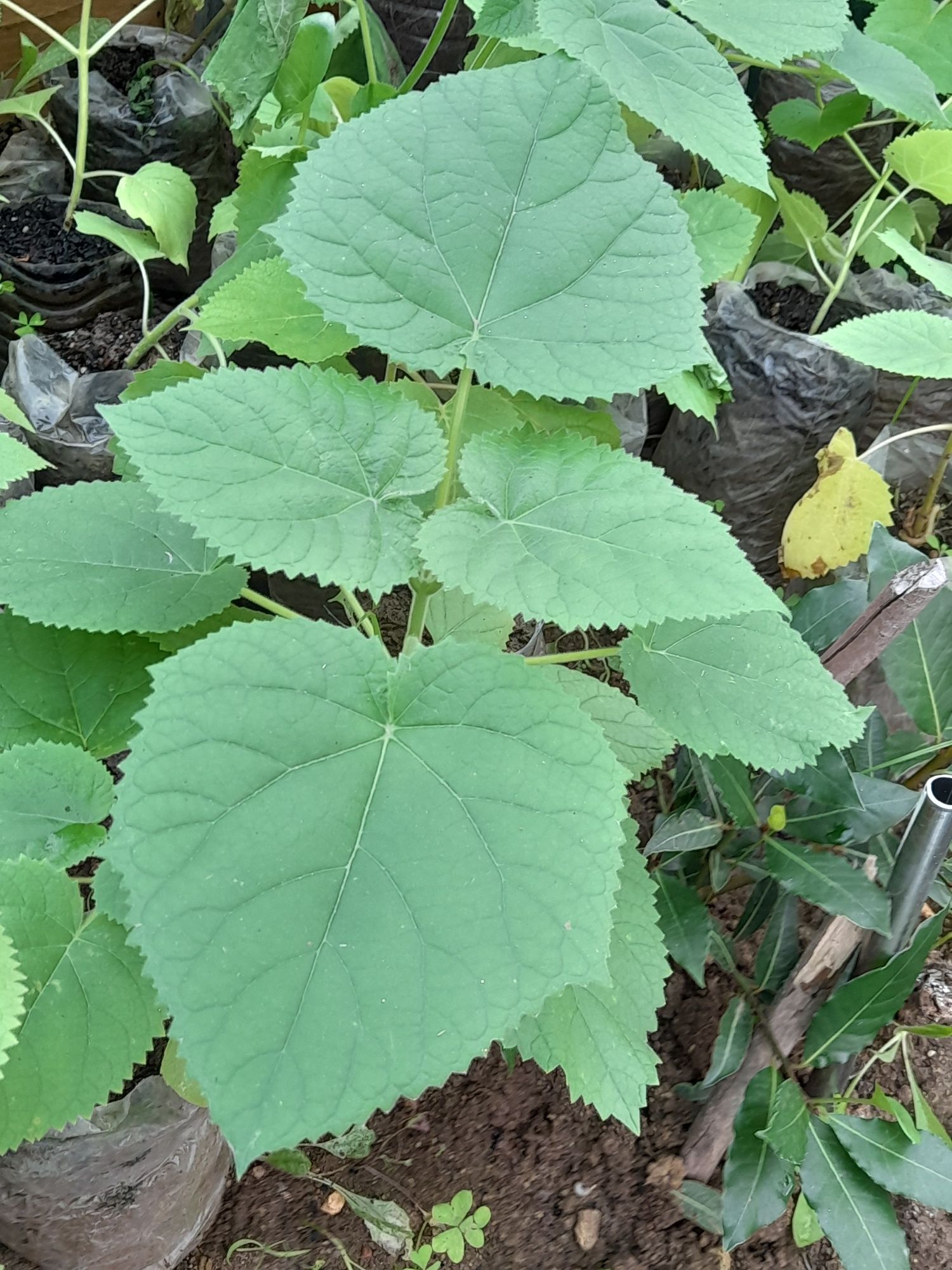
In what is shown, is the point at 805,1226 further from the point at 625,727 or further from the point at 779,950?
the point at 625,727

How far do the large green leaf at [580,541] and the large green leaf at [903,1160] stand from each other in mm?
663

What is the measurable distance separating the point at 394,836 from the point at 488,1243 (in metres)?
0.85

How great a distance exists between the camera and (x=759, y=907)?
1012mm

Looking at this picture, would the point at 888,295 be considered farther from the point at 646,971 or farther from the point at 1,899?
the point at 1,899

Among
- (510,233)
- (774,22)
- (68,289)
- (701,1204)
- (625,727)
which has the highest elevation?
(774,22)

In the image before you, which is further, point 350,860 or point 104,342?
point 104,342

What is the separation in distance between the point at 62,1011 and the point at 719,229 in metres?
0.77

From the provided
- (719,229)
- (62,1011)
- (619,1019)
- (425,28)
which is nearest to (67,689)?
(62,1011)

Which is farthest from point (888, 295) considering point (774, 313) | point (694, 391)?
point (694, 391)

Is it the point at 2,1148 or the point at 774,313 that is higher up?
the point at 774,313

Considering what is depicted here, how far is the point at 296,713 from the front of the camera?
47cm

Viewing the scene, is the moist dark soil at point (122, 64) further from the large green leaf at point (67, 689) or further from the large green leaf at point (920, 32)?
the large green leaf at point (67, 689)

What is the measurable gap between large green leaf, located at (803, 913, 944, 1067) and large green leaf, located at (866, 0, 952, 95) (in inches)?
41.9

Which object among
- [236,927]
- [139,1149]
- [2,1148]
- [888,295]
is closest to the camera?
[236,927]
